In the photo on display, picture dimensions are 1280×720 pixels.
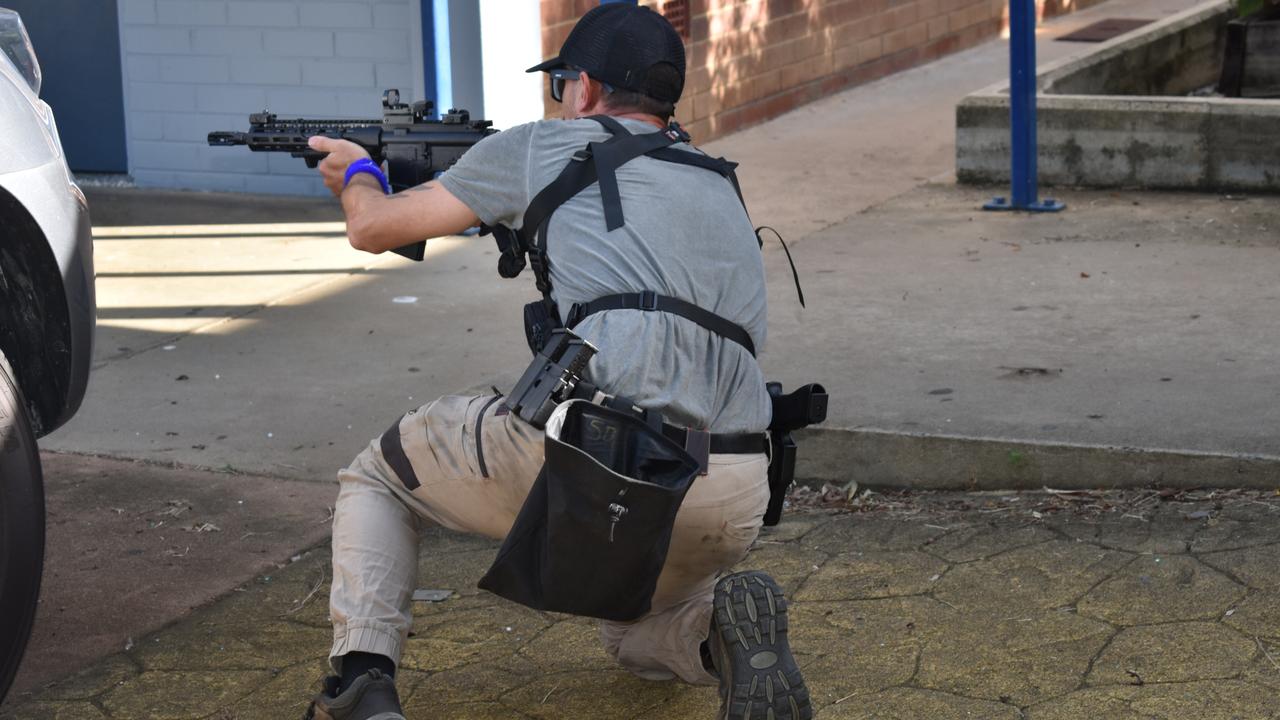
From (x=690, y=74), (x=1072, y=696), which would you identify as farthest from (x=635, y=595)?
(x=690, y=74)

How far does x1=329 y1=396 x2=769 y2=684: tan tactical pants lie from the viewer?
10.8 feet

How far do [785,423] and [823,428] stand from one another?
1.60 meters

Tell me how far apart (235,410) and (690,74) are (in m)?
5.84

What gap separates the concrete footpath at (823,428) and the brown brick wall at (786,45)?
6.60ft

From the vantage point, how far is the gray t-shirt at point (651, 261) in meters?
3.24

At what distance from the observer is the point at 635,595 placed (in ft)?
10.5

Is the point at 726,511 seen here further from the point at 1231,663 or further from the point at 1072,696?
the point at 1231,663

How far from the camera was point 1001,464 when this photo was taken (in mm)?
4934

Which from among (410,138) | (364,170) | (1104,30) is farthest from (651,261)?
(1104,30)

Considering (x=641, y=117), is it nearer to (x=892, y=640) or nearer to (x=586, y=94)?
(x=586, y=94)

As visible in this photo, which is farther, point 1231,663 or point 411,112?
point 411,112

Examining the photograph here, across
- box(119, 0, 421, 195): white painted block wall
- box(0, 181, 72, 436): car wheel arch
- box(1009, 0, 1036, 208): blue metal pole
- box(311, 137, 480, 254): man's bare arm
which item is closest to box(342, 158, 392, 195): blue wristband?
box(311, 137, 480, 254): man's bare arm

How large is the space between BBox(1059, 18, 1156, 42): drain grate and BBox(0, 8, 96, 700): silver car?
1245 centimetres

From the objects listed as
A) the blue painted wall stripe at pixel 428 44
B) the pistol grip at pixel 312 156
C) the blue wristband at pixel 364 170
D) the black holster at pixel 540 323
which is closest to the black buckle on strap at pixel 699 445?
the black holster at pixel 540 323
